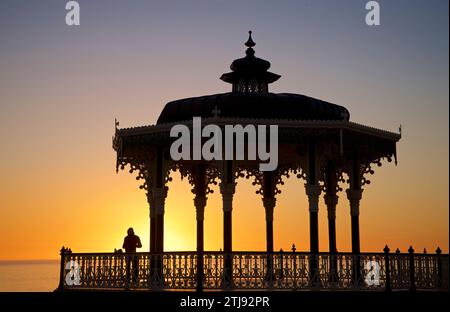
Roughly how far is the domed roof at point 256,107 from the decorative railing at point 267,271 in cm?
436

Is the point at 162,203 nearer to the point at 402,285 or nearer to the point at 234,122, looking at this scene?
the point at 234,122

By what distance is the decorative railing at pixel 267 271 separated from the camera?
2231 centimetres

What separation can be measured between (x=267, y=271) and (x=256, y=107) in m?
5.21

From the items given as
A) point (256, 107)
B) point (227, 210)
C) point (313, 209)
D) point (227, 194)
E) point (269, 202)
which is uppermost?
point (256, 107)

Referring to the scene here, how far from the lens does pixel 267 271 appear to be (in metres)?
22.3

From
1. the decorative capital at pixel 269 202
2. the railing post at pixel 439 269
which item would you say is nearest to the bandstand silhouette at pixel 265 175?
the railing post at pixel 439 269

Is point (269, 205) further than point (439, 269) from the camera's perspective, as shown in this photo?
Yes

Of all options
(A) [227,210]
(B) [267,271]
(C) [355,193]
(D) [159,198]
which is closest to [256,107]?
(A) [227,210]

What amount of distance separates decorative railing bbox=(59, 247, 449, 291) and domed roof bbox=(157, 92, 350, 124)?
14.3 ft

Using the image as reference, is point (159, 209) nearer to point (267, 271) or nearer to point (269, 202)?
point (267, 271)

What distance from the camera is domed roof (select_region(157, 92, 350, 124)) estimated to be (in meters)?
24.9

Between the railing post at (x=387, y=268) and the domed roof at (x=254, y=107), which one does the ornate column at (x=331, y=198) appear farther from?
the railing post at (x=387, y=268)
